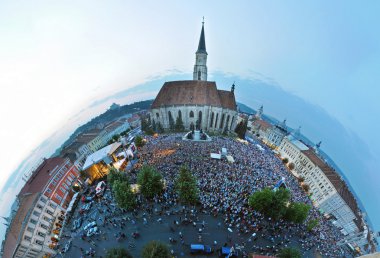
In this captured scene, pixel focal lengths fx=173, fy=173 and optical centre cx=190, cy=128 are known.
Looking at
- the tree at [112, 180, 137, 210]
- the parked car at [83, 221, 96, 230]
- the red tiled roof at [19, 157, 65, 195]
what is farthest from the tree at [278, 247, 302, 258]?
the red tiled roof at [19, 157, 65, 195]

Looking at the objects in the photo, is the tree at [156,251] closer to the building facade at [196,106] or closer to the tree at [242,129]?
the building facade at [196,106]

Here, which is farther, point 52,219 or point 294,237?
point 52,219

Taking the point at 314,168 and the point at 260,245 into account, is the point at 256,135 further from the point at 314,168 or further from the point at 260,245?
the point at 260,245

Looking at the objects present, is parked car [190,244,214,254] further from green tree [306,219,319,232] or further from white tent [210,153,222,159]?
white tent [210,153,222,159]

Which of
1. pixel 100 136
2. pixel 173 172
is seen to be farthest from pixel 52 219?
pixel 100 136

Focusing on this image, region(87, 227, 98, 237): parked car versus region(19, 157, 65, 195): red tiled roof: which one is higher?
region(19, 157, 65, 195): red tiled roof

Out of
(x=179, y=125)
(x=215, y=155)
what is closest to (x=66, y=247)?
(x=215, y=155)
